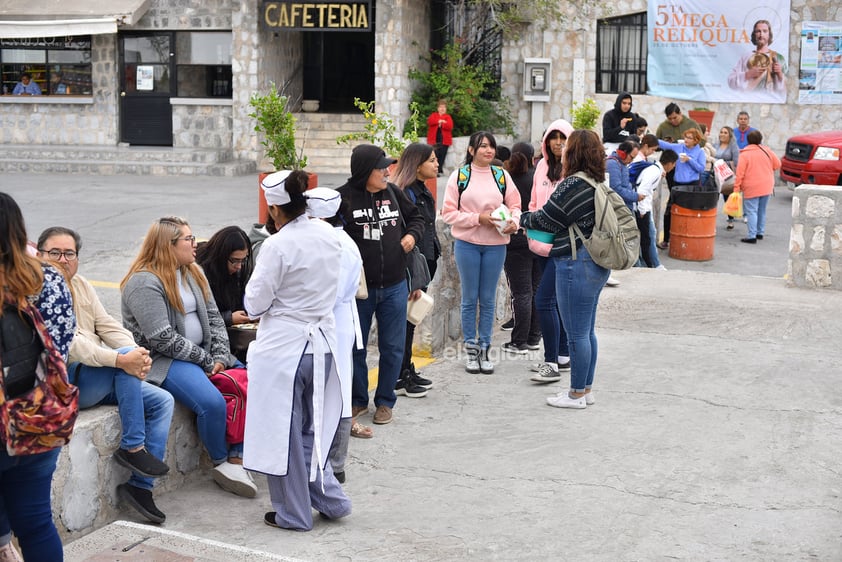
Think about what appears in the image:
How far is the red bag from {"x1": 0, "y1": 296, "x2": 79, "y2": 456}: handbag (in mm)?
1934

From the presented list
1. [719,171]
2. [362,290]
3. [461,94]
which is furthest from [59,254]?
[461,94]

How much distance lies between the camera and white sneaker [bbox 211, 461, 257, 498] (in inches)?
226

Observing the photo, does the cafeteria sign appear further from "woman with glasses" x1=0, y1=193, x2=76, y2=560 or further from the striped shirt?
"woman with glasses" x1=0, y1=193, x2=76, y2=560

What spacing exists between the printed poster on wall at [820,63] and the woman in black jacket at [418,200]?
1562 cm

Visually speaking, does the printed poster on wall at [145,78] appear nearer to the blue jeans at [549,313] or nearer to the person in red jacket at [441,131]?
the person in red jacket at [441,131]

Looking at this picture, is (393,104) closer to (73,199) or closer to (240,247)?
(73,199)

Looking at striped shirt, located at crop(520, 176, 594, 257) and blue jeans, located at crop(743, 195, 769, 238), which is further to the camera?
blue jeans, located at crop(743, 195, 769, 238)

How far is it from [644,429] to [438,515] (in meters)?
1.87

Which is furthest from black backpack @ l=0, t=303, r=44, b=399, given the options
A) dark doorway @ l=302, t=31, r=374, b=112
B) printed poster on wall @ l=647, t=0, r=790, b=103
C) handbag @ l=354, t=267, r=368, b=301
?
dark doorway @ l=302, t=31, r=374, b=112

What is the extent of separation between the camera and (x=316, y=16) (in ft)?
69.2

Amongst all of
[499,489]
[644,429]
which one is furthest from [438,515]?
[644,429]

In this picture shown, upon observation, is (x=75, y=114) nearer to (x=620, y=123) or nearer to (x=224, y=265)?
(x=620, y=123)

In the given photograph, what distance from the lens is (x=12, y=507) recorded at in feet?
13.0

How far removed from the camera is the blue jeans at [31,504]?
155 inches
